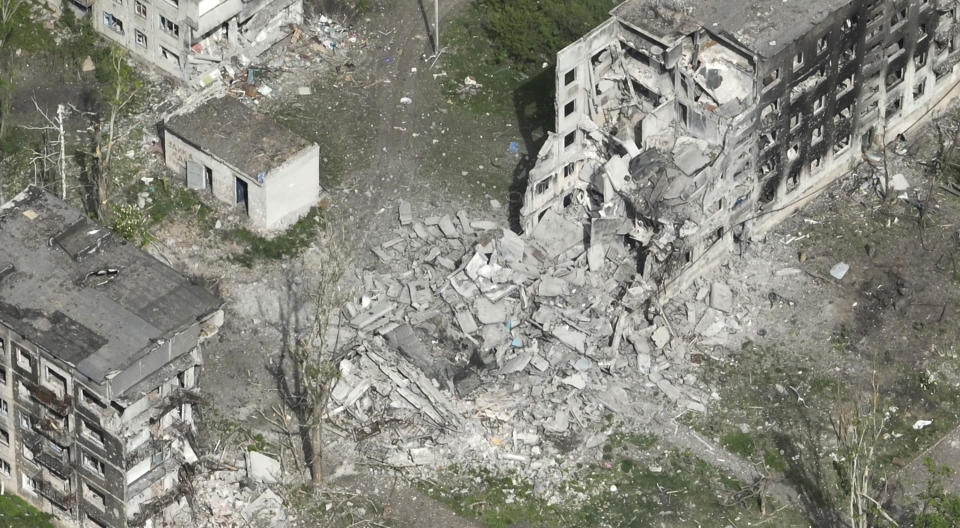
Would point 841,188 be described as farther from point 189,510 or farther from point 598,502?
point 189,510

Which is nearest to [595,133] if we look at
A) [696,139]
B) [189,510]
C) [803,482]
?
[696,139]

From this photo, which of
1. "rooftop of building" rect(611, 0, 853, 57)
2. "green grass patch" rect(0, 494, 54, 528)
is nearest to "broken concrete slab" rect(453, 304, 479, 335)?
"rooftop of building" rect(611, 0, 853, 57)

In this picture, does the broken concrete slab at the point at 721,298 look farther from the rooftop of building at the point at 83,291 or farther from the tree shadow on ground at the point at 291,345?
the rooftop of building at the point at 83,291

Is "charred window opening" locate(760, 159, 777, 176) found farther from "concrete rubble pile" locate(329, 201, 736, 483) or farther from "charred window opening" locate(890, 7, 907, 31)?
"charred window opening" locate(890, 7, 907, 31)

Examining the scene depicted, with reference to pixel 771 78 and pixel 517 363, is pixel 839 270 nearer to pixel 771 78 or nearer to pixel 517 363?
pixel 771 78

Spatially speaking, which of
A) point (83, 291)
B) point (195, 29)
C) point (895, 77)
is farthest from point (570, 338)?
point (195, 29)

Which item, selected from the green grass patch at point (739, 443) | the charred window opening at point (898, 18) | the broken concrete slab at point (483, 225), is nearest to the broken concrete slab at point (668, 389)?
the green grass patch at point (739, 443)
